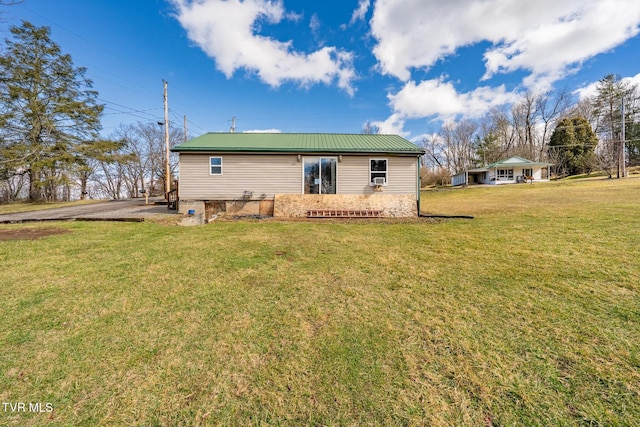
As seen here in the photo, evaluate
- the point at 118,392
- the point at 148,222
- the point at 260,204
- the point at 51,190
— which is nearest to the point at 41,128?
the point at 51,190

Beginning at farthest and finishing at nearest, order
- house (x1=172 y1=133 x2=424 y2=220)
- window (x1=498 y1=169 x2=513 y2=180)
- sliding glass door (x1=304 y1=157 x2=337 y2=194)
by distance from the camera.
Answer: window (x1=498 y1=169 x2=513 y2=180) → sliding glass door (x1=304 y1=157 x2=337 y2=194) → house (x1=172 y1=133 x2=424 y2=220)

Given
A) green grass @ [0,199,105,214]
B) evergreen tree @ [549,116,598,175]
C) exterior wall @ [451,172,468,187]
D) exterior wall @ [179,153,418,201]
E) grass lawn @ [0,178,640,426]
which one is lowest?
grass lawn @ [0,178,640,426]

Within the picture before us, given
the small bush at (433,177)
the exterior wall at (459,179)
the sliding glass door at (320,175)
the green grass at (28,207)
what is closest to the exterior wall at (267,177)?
the sliding glass door at (320,175)

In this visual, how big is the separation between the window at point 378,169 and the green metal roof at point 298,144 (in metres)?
0.50

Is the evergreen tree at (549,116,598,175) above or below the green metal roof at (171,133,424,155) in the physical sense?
above

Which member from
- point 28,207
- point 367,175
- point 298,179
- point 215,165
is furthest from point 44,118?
point 367,175

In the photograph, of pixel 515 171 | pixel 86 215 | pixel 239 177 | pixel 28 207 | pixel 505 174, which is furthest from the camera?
pixel 505 174

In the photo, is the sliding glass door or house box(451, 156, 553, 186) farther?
house box(451, 156, 553, 186)

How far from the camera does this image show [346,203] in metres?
10.9

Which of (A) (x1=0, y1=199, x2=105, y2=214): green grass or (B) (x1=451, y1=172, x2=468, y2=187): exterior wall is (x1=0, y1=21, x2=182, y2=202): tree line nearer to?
(A) (x1=0, y1=199, x2=105, y2=214): green grass

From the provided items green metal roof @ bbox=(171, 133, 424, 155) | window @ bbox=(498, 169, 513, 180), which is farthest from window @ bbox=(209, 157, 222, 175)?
window @ bbox=(498, 169, 513, 180)

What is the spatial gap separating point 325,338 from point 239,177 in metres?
9.62

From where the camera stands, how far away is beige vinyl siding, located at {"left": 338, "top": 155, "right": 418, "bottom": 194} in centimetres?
1116

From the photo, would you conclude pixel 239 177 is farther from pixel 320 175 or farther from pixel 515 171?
pixel 515 171
